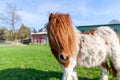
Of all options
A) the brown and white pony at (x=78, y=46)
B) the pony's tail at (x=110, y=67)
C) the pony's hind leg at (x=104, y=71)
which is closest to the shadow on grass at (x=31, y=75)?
the pony's hind leg at (x=104, y=71)

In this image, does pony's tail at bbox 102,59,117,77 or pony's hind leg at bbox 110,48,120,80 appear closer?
pony's hind leg at bbox 110,48,120,80

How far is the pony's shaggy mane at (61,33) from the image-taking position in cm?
378

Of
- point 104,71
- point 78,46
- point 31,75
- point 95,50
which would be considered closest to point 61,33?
point 78,46

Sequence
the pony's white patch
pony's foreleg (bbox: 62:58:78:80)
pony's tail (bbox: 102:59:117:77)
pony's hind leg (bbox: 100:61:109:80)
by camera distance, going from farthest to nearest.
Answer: pony's hind leg (bbox: 100:61:109:80), pony's tail (bbox: 102:59:117:77), the pony's white patch, pony's foreleg (bbox: 62:58:78:80)

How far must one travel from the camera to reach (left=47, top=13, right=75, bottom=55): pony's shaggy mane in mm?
3780

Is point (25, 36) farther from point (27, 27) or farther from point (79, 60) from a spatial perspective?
point (79, 60)

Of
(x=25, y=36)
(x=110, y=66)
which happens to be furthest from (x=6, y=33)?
(x=110, y=66)

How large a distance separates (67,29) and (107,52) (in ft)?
4.67

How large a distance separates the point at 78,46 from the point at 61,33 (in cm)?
91

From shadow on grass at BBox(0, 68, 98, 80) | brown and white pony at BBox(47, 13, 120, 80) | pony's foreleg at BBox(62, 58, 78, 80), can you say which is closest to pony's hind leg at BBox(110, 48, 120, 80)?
brown and white pony at BBox(47, 13, 120, 80)

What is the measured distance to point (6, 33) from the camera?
59125 millimetres

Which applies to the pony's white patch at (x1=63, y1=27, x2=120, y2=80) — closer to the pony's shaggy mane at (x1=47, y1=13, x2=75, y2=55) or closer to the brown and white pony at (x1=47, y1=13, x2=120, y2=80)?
the brown and white pony at (x1=47, y1=13, x2=120, y2=80)

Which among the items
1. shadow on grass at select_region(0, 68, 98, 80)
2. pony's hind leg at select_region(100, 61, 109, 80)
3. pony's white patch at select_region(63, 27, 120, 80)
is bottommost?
shadow on grass at select_region(0, 68, 98, 80)

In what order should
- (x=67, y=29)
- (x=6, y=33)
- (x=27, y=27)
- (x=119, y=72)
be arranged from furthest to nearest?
(x=27, y=27) → (x=6, y=33) → (x=119, y=72) → (x=67, y=29)
